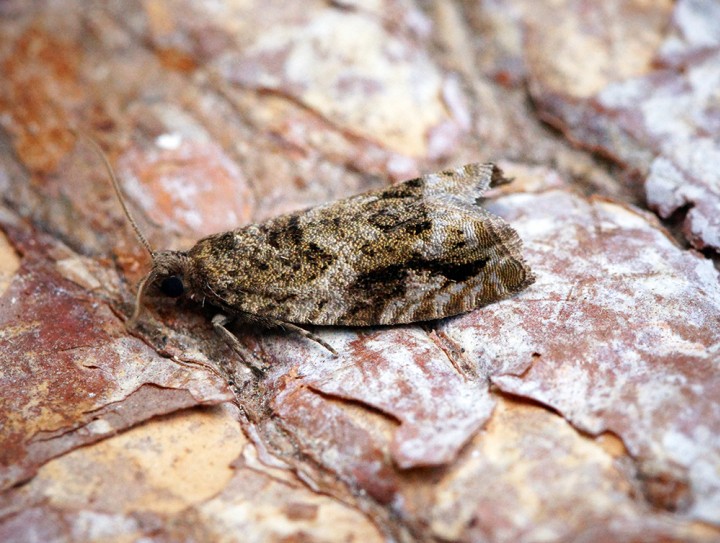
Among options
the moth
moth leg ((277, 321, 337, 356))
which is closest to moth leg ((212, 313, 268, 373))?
the moth

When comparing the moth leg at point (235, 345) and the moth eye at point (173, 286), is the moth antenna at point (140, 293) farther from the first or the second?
the moth leg at point (235, 345)

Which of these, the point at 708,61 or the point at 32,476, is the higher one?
the point at 708,61

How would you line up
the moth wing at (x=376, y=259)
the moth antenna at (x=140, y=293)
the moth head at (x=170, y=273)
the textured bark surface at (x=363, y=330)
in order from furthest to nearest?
the moth head at (x=170, y=273), the moth wing at (x=376, y=259), the moth antenna at (x=140, y=293), the textured bark surface at (x=363, y=330)

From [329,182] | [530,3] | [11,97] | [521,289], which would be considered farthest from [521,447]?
[11,97]

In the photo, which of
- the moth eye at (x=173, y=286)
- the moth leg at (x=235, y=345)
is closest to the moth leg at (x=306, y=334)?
the moth leg at (x=235, y=345)

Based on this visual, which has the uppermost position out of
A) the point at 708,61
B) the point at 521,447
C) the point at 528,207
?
the point at 708,61

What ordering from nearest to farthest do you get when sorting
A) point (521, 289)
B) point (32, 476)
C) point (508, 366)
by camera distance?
1. point (32, 476)
2. point (508, 366)
3. point (521, 289)

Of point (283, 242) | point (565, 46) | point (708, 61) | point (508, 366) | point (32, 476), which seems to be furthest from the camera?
point (565, 46)

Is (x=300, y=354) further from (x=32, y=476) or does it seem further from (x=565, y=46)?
(x=565, y=46)
